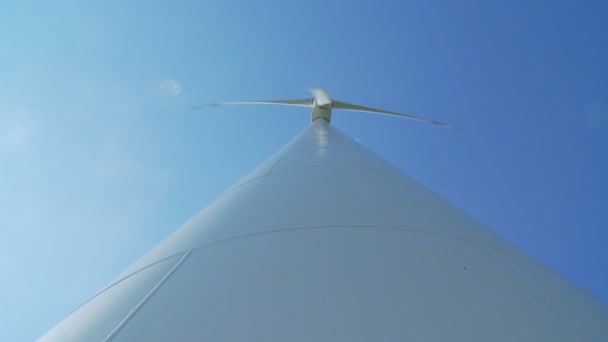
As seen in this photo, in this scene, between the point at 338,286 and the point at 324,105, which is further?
the point at 324,105

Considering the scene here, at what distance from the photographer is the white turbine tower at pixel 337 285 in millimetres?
1813

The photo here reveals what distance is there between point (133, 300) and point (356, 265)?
1.23 meters

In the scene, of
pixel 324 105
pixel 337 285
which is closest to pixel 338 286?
pixel 337 285

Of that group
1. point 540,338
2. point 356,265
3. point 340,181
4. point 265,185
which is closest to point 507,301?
point 540,338

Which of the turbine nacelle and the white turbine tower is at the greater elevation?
the turbine nacelle

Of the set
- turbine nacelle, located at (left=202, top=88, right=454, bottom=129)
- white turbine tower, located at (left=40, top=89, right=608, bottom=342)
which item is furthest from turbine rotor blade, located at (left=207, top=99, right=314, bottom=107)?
white turbine tower, located at (left=40, top=89, right=608, bottom=342)

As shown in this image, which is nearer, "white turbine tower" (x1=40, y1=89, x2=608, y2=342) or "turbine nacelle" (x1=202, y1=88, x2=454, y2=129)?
"white turbine tower" (x1=40, y1=89, x2=608, y2=342)

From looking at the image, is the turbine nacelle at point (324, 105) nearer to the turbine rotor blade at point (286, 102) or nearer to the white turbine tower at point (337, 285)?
the turbine rotor blade at point (286, 102)

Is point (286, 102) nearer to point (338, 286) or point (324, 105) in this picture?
point (324, 105)

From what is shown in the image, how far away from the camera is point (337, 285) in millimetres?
2076

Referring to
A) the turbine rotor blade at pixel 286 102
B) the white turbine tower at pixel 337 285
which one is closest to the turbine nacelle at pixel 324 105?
the turbine rotor blade at pixel 286 102

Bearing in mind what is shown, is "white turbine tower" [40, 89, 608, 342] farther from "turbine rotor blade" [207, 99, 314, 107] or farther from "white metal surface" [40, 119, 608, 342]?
"turbine rotor blade" [207, 99, 314, 107]

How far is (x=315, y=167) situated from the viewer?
4.20 metres

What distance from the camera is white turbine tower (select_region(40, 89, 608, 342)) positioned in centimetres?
181
